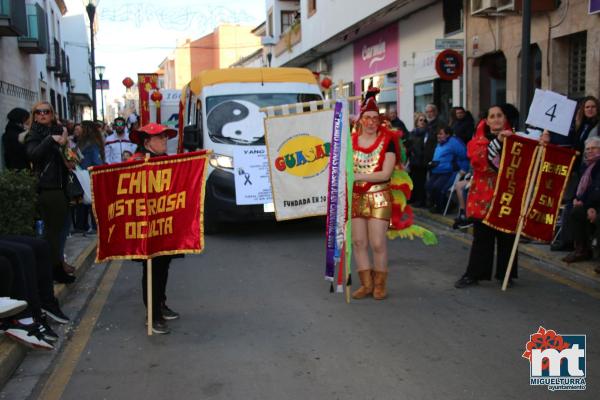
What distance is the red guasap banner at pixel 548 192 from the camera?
6465 mm

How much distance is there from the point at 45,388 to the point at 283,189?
2.92 meters

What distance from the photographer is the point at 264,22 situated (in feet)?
131

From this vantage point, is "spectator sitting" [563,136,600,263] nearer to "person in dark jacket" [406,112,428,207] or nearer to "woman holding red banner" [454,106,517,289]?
"woman holding red banner" [454,106,517,289]

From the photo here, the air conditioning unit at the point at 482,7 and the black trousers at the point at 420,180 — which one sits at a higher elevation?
the air conditioning unit at the point at 482,7

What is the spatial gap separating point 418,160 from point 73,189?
24.1 feet

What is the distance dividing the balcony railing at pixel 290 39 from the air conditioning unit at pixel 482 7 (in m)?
16.1

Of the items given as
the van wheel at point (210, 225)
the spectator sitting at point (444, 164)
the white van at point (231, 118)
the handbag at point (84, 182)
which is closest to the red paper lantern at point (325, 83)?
the white van at point (231, 118)

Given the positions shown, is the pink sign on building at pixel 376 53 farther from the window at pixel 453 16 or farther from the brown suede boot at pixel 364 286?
the brown suede boot at pixel 364 286

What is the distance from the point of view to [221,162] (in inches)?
378

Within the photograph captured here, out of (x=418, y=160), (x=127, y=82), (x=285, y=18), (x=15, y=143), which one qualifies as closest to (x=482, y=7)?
(x=418, y=160)

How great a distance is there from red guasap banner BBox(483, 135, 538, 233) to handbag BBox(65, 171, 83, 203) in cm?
418

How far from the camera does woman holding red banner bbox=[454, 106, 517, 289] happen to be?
631 centimetres

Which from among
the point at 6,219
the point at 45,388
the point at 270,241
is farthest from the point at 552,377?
the point at 270,241

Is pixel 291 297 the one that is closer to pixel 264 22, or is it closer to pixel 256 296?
pixel 256 296
